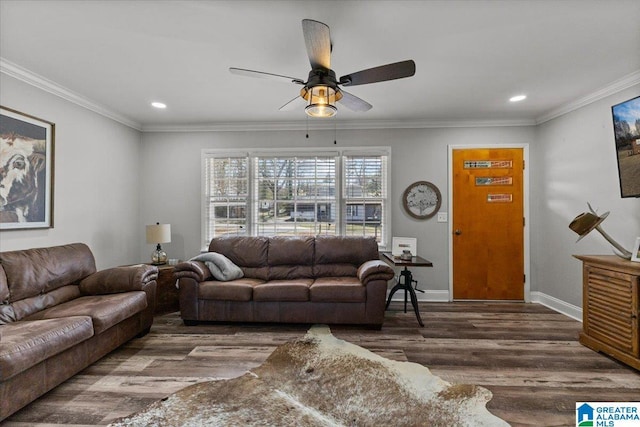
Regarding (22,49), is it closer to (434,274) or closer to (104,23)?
(104,23)

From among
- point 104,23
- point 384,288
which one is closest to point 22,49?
point 104,23

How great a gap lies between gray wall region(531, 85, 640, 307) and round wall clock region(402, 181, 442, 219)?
4.56ft

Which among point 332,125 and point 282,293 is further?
point 332,125

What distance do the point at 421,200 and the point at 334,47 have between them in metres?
2.67

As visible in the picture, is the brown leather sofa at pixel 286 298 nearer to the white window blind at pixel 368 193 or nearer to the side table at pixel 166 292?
the side table at pixel 166 292

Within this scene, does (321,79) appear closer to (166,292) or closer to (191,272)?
(191,272)

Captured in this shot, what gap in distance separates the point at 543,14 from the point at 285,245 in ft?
11.0

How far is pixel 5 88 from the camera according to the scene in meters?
2.74

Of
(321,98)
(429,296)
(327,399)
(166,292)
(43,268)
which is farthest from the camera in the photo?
(429,296)

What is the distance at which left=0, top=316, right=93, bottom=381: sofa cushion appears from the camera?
5.84 ft

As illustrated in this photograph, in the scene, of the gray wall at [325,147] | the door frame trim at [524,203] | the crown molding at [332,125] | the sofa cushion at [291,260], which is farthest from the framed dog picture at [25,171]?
the door frame trim at [524,203]
